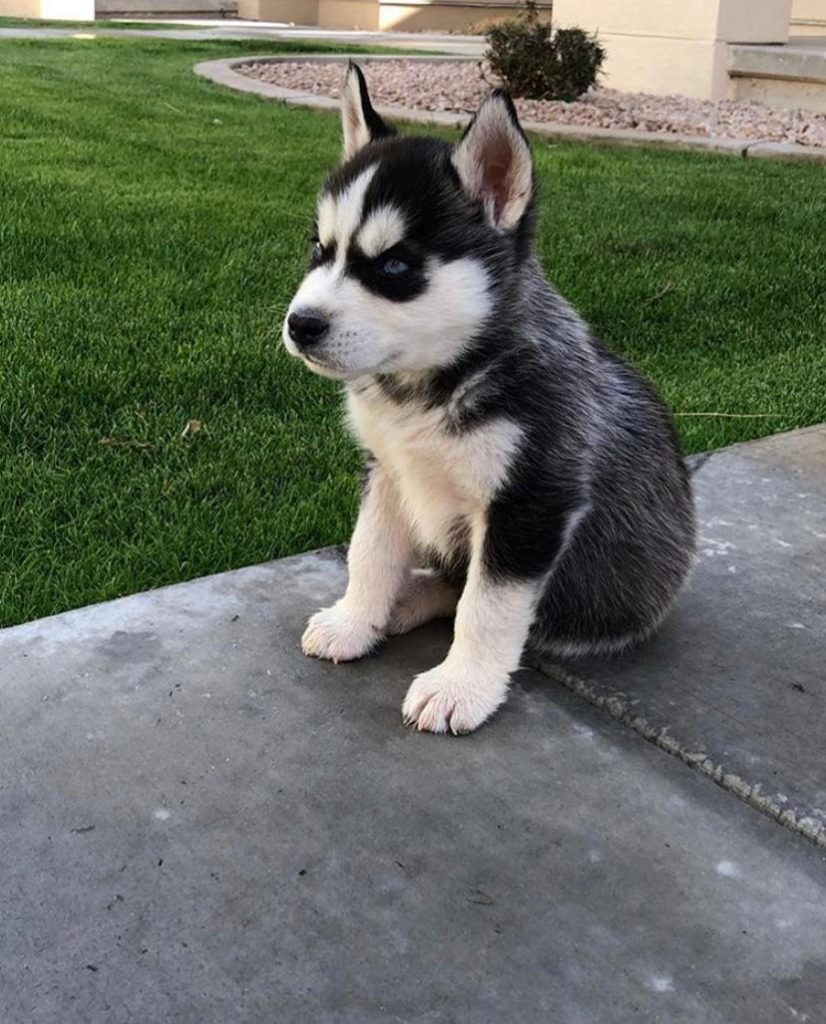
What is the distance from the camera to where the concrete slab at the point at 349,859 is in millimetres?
2047

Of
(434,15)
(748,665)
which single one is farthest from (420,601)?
(434,15)

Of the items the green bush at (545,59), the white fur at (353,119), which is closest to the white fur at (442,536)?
the white fur at (353,119)

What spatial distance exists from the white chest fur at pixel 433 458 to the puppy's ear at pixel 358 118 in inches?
24.3

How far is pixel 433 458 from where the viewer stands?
277cm

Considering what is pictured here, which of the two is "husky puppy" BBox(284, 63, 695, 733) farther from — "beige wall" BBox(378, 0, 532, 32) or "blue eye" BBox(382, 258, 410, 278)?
"beige wall" BBox(378, 0, 532, 32)

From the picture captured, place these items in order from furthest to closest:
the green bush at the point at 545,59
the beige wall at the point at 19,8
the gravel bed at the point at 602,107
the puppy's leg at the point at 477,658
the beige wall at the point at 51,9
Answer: the beige wall at the point at 19,8 < the beige wall at the point at 51,9 < the green bush at the point at 545,59 < the gravel bed at the point at 602,107 < the puppy's leg at the point at 477,658

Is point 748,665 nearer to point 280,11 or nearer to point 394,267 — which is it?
point 394,267

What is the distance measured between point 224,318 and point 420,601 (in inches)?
106

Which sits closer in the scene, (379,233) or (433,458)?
(379,233)

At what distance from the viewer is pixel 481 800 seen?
8.36 feet

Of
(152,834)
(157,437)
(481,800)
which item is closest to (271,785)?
(152,834)

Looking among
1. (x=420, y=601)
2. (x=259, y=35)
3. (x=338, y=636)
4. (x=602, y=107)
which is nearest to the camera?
(x=338, y=636)

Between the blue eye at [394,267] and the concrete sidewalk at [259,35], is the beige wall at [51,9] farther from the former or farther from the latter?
the blue eye at [394,267]

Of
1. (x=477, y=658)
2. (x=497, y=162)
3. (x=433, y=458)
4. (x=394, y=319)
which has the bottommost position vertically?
(x=477, y=658)
